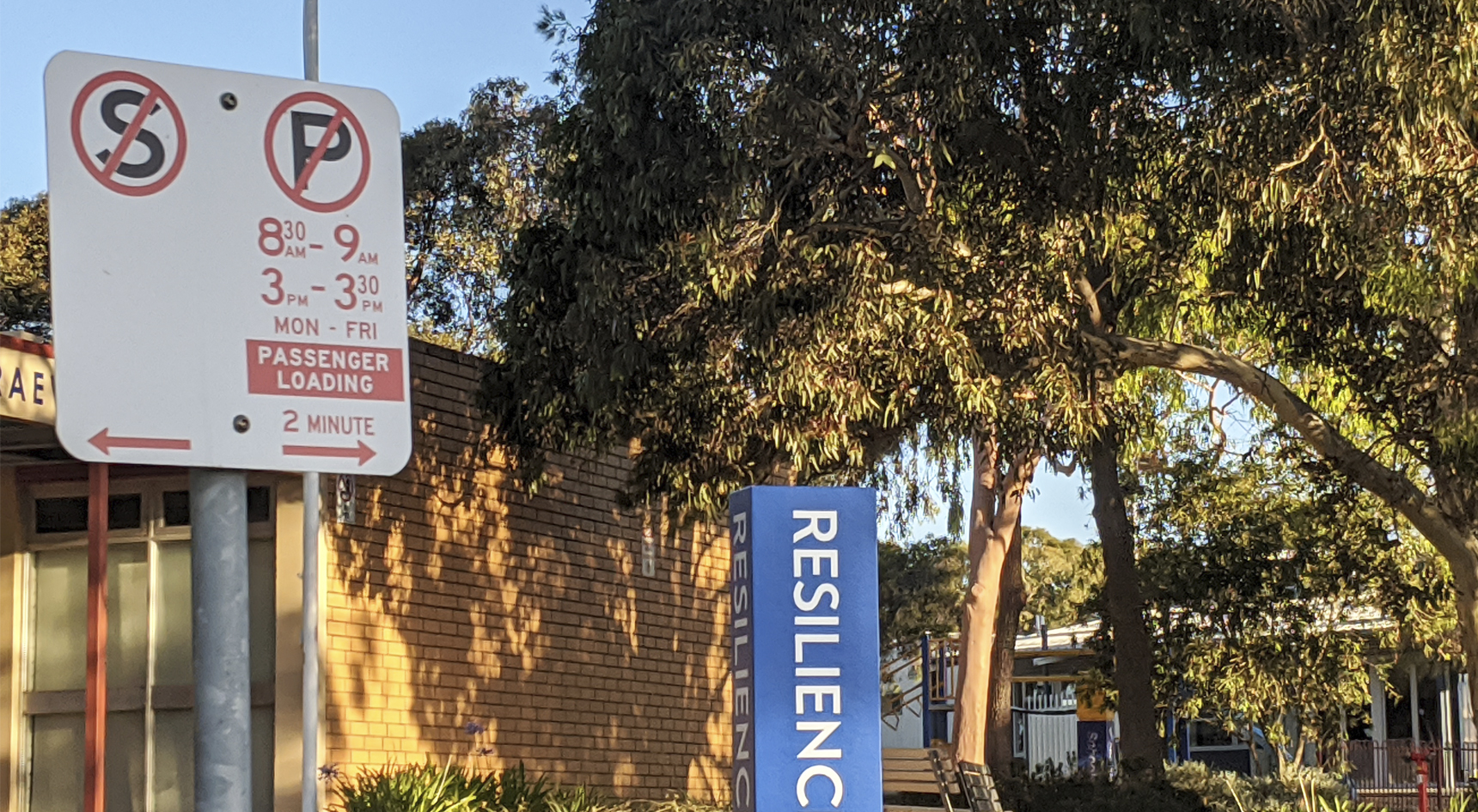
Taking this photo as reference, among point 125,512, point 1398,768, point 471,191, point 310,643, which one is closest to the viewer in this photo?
point 310,643

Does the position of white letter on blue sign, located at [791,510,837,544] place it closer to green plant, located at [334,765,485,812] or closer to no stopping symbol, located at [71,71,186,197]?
green plant, located at [334,765,485,812]

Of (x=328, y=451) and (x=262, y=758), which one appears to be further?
(x=262, y=758)

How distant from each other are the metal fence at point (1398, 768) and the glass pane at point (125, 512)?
2101cm

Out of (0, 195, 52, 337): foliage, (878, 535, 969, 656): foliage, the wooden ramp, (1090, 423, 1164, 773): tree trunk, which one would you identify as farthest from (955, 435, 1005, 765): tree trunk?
(878, 535, 969, 656): foliage

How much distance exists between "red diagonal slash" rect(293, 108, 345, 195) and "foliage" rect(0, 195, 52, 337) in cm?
2789

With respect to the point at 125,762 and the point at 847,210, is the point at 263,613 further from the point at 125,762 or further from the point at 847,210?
the point at 847,210

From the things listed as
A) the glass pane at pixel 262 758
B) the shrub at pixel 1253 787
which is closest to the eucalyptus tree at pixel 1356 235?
the shrub at pixel 1253 787

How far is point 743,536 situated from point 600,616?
803 centimetres

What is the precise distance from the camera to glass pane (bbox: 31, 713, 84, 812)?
1462 centimetres

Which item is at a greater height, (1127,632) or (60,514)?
(60,514)

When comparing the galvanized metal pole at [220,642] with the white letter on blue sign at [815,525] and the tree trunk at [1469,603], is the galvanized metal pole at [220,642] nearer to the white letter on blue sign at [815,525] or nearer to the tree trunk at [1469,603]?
the white letter on blue sign at [815,525]

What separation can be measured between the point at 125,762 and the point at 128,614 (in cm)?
123

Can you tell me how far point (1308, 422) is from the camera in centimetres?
1443

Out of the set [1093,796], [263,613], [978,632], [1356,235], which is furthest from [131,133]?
[978,632]
